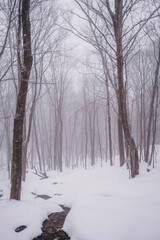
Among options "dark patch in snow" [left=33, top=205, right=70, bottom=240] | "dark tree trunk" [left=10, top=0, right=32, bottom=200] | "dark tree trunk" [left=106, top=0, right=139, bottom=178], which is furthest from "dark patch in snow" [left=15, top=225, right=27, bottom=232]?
"dark tree trunk" [left=106, top=0, right=139, bottom=178]

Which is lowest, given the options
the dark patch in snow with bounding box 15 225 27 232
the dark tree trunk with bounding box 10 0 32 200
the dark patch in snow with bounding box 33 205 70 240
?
the dark patch in snow with bounding box 33 205 70 240

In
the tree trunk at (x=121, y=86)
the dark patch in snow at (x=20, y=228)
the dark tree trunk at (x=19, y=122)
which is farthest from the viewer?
the tree trunk at (x=121, y=86)

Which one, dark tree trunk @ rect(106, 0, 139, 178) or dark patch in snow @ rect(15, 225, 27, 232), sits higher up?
dark tree trunk @ rect(106, 0, 139, 178)

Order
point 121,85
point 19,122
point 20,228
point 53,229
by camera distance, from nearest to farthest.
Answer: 1. point 20,228
2. point 53,229
3. point 19,122
4. point 121,85

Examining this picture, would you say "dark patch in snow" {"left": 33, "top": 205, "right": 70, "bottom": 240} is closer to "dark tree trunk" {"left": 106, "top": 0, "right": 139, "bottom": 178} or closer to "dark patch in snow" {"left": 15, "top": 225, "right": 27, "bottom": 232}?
"dark patch in snow" {"left": 15, "top": 225, "right": 27, "bottom": 232}

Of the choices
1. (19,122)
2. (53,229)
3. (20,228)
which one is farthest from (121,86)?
(20,228)

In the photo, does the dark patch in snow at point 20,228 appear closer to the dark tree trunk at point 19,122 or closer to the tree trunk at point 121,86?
the dark tree trunk at point 19,122

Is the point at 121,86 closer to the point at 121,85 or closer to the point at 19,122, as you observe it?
the point at 121,85

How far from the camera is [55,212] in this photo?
14.5 feet

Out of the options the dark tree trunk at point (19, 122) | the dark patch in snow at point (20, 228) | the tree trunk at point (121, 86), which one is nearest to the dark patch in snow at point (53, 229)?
the dark patch in snow at point (20, 228)

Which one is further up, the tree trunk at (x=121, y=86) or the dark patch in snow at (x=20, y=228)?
the tree trunk at (x=121, y=86)

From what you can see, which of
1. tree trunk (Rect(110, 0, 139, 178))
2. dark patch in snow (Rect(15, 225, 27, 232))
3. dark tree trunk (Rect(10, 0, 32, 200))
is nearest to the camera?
dark patch in snow (Rect(15, 225, 27, 232))

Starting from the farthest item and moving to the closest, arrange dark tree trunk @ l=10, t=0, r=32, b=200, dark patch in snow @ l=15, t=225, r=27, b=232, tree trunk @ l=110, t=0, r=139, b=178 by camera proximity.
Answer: tree trunk @ l=110, t=0, r=139, b=178 < dark tree trunk @ l=10, t=0, r=32, b=200 < dark patch in snow @ l=15, t=225, r=27, b=232

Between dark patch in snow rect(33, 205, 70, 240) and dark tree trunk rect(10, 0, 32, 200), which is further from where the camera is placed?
dark tree trunk rect(10, 0, 32, 200)
